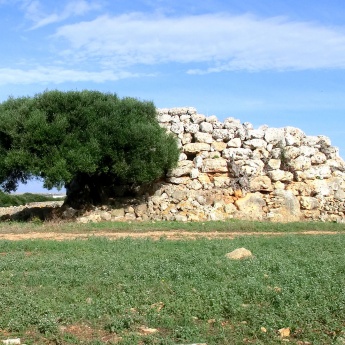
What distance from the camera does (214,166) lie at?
2084 centimetres

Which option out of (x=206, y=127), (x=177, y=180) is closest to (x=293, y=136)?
(x=206, y=127)

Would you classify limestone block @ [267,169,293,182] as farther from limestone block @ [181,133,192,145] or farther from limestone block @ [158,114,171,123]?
limestone block @ [158,114,171,123]

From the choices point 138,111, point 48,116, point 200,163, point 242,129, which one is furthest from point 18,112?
point 242,129

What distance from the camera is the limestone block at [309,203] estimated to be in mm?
20844

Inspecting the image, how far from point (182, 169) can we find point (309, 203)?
5077 millimetres

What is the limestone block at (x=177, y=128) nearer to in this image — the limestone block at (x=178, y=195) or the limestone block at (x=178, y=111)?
the limestone block at (x=178, y=111)

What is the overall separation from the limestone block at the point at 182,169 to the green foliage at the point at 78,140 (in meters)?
0.62

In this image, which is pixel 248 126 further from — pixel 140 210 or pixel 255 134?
pixel 140 210

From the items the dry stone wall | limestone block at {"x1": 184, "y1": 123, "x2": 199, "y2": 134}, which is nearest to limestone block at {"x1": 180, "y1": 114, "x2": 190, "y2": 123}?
the dry stone wall

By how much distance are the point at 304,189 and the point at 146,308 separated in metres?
15.1

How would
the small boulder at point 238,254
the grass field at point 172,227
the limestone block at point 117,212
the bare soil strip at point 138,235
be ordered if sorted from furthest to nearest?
the limestone block at point 117,212, the grass field at point 172,227, the bare soil strip at point 138,235, the small boulder at point 238,254

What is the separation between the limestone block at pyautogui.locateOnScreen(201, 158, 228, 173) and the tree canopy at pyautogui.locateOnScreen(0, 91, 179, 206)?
4.59 ft

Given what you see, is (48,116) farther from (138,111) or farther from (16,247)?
(16,247)

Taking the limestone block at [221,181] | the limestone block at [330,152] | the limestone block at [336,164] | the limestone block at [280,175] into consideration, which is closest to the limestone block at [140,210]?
the limestone block at [221,181]
